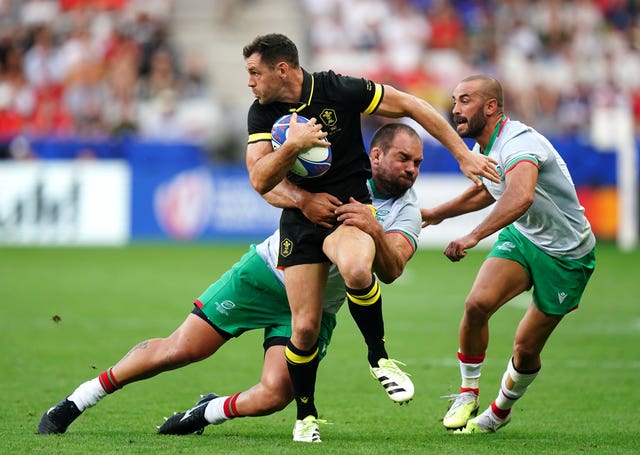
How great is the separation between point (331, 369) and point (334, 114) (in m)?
3.88

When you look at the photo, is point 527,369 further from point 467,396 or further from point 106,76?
point 106,76

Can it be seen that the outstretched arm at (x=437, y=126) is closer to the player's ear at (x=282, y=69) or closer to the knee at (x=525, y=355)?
the player's ear at (x=282, y=69)

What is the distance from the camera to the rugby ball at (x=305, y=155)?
6.40 m

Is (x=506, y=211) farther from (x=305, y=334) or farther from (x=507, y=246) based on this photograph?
(x=305, y=334)

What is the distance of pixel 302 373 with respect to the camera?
657 cm

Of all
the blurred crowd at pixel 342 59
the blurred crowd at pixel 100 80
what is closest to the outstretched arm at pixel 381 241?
the blurred crowd at pixel 100 80

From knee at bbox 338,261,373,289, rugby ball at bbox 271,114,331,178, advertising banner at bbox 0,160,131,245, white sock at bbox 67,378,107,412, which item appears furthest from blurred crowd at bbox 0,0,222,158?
knee at bbox 338,261,373,289

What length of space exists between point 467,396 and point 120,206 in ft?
45.8

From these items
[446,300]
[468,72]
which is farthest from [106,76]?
[446,300]

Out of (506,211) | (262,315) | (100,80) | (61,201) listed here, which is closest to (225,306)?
(262,315)

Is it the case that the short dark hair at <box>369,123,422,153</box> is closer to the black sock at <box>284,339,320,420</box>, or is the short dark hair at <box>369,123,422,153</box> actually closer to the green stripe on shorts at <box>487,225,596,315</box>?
the green stripe on shorts at <box>487,225,596,315</box>

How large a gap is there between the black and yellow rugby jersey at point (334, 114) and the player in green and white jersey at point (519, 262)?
0.85 m

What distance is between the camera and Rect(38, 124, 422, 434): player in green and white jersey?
668 centimetres

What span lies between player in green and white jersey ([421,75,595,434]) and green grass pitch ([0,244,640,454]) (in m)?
0.34
